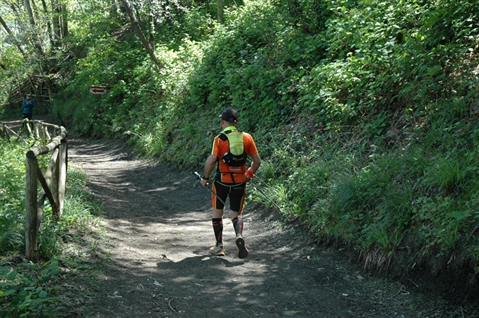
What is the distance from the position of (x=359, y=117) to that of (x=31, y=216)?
19.8 ft

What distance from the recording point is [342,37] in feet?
33.8

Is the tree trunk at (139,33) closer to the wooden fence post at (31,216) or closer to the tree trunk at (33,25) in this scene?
the tree trunk at (33,25)

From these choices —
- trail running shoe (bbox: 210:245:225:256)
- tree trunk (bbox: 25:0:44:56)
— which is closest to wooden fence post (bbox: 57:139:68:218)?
trail running shoe (bbox: 210:245:225:256)

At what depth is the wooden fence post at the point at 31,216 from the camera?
17.8ft

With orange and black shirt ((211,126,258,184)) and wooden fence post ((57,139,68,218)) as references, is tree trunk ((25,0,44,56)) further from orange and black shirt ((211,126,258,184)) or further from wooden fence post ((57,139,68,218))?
orange and black shirt ((211,126,258,184))

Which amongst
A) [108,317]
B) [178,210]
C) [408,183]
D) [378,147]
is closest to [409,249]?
[408,183]

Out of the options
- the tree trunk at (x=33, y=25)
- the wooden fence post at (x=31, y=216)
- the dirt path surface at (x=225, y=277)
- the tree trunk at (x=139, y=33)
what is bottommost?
the dirt path surface at (x=225, y=277)

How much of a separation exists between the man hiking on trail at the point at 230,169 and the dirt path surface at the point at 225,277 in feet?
1.57

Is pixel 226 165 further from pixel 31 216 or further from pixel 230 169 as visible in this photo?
pixel 31 216

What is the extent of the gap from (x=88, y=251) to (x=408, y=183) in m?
4.52

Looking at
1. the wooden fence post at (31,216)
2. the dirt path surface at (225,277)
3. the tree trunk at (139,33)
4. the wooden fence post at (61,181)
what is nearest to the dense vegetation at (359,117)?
the dirt path surface at (225,277)

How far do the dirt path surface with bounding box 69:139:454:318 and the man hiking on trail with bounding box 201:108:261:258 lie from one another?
48 cm

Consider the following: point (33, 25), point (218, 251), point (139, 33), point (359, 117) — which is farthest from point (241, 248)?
point (33, 25)

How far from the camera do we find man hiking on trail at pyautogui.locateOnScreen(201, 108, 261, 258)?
6539 mm
